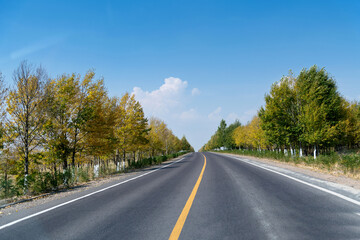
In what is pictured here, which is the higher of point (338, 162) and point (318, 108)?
Answer: point (318, 108)

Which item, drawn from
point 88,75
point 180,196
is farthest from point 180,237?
point 88,75

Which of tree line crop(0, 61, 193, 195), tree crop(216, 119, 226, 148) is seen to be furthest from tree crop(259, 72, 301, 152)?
tree crop(216, 119, 226, 148)

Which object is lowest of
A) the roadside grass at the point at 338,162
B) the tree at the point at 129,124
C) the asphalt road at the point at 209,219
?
the roadside grass at the point at 338,162

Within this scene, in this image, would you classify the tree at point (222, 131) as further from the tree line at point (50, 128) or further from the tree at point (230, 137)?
the tree line at point (50, 128)

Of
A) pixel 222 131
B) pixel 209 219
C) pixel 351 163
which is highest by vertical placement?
pixel 222 131

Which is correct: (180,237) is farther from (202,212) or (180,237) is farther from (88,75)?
(88,75)

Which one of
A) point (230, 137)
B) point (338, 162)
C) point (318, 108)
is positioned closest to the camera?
point (338, 162)

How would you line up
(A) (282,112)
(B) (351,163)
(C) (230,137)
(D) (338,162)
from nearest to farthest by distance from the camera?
(B) (351,163) < (D) (338,162) < (A) (282,112) < (C) (230,137)

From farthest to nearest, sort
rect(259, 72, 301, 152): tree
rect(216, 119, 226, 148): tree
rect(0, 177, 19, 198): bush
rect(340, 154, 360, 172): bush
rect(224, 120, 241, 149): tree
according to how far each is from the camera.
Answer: rect(216, 119, 226, 148): tree < rect(224, 120, 241, 149): tree < rect(259, 72, 301, 152): tree < rect(340, 154, 360, 172): bush < rect(0, 177, 19, 198): bush

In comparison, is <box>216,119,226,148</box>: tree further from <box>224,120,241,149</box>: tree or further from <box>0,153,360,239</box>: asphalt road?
<box>0,153,360,239</box>: asphalt road

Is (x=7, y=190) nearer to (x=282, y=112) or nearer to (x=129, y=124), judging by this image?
(x=129, y=124)

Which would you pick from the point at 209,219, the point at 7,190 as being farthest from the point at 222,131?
the point at 209,219

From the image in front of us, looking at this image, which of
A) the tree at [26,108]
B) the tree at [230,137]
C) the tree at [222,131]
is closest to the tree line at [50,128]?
the tree at [26,108]

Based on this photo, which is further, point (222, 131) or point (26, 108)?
point (222, 131)
